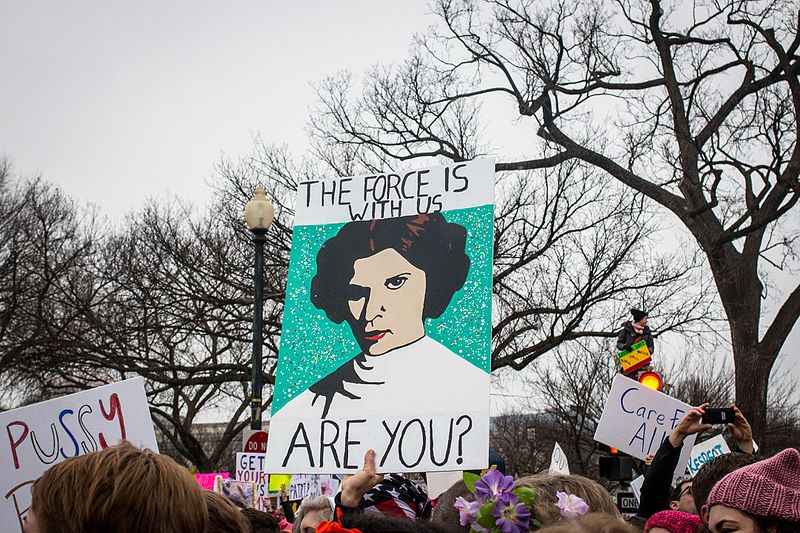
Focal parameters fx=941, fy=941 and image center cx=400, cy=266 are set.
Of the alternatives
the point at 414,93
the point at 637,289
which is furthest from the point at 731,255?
the point at 414,93

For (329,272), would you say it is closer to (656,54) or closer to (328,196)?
(328,196)

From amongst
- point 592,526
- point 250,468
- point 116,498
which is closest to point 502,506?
point 592,526

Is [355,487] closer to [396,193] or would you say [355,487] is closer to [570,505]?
[570,505]

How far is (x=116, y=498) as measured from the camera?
2.21m

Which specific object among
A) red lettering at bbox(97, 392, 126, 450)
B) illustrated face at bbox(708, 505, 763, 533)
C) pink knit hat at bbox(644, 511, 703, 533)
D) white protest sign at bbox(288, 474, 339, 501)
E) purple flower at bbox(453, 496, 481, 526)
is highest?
red lettering at bbox(97, 392, 126, 450)

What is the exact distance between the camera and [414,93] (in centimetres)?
1975

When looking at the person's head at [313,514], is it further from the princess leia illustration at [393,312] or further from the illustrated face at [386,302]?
the illustrated face at [386,302]

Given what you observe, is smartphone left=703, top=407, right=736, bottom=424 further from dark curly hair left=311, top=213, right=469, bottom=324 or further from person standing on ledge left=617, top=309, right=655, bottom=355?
person standing on ledge left=617, top=309, right=655, bottom=355

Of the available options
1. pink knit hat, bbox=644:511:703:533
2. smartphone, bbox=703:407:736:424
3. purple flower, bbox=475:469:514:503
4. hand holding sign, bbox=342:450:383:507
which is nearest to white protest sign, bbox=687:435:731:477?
smartphone, bbox=703:407:736:424

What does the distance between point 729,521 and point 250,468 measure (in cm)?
869

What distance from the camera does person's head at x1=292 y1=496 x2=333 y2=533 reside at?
13.3 feet

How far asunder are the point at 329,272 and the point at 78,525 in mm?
3088

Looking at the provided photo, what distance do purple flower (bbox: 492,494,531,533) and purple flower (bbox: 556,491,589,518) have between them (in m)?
0.14

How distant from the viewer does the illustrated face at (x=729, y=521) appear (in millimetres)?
3137
